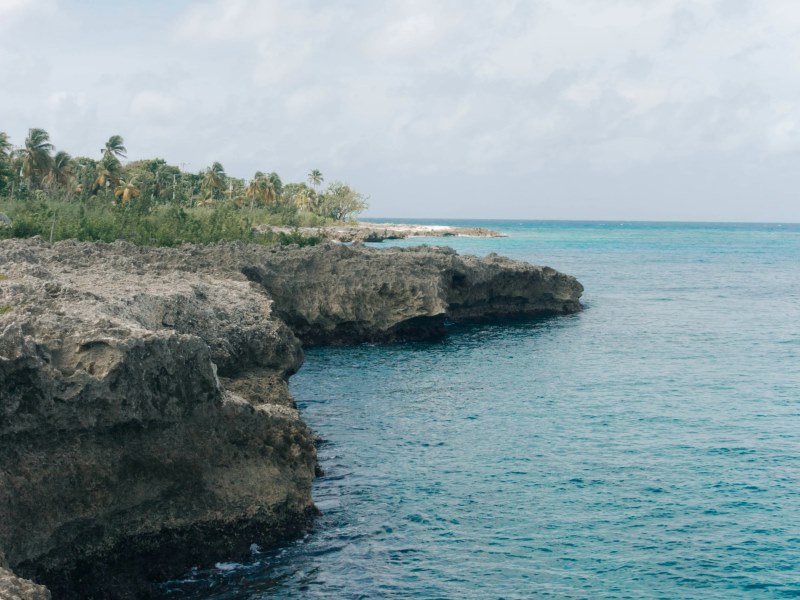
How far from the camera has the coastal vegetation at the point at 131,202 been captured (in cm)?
5362

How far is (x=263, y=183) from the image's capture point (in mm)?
124812

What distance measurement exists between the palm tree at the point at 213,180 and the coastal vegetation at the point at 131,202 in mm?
167

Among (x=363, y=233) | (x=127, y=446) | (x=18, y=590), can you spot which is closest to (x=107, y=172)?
(x=363, y=233)

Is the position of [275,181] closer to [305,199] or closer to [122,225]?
[305,199]

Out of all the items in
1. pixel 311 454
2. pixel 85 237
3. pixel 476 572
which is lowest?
pixel 476 572

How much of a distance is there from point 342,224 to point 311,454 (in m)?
139

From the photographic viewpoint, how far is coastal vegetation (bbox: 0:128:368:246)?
176ft

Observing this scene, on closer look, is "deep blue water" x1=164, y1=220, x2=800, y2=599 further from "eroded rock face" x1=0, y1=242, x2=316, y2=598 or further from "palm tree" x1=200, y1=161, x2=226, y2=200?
"palm tree" x1=200, y1=161, x2=226, y2=200

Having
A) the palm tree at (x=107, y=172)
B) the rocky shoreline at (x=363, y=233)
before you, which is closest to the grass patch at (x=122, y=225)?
the palm tree at (x=107, y=172)

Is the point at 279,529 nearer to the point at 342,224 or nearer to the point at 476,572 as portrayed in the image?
the point at 476,572

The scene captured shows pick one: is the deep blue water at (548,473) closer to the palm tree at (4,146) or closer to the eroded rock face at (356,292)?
the eroded rock face at (356,292)

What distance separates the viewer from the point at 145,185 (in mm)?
79250

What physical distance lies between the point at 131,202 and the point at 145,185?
30.4 feet

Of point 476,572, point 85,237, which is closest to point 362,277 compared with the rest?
point 85,237
